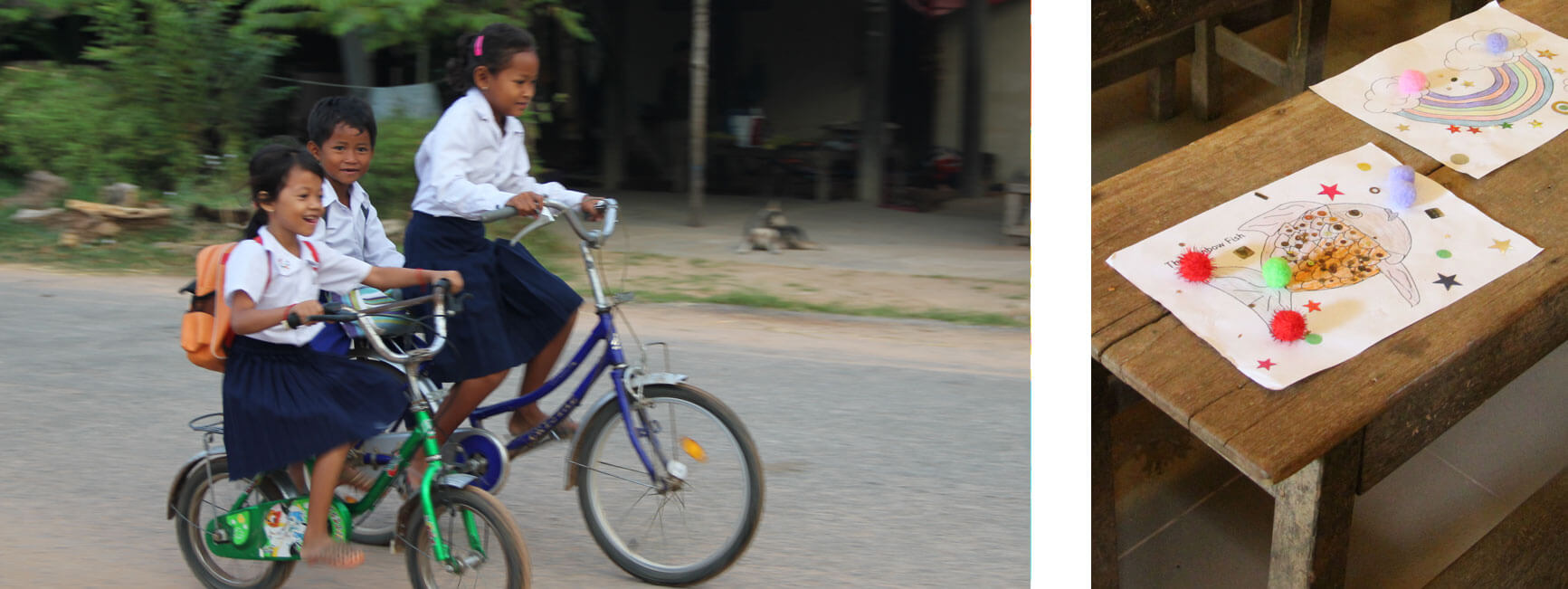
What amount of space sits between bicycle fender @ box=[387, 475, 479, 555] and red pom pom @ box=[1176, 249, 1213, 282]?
4.10 feet

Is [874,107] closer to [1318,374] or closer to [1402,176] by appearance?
[1402,176]

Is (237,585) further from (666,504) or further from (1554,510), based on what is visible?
(1554,510)

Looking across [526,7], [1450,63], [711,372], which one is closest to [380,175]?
[526,7]

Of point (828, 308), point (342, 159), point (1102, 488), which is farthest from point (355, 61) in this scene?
point (1102, 488)

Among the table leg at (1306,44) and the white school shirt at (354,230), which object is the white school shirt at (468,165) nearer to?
the white school shirt at (354,230)

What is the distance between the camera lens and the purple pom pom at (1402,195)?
6.34 feet

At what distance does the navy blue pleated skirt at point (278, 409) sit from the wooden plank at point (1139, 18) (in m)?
1.70

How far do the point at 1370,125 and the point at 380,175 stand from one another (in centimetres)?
561

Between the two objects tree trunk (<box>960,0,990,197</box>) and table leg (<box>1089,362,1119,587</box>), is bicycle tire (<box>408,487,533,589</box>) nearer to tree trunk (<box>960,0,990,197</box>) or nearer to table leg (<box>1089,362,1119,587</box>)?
table leg (<box>1089,362,1119,587</box>)

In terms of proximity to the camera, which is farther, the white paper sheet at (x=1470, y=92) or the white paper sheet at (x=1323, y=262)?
the white paper sheet at (x=1470, y=92)

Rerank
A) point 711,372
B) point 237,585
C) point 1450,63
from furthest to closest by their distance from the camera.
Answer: point 711,372 < point 237,585 < point 1450,63

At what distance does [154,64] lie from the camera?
7125 millimetres

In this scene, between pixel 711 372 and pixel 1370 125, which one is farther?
pixel 711 372

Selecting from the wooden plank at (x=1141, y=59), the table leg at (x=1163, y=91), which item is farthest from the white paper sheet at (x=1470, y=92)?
the table leg at (x=1163, y=91)
